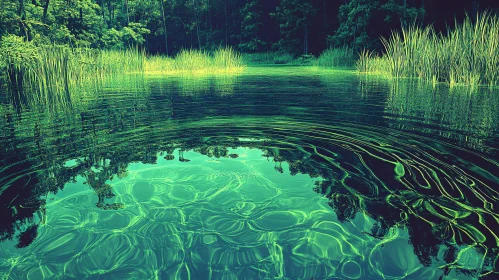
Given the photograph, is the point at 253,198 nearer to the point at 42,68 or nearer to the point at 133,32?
the point at 42,68

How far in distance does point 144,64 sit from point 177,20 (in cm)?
2898

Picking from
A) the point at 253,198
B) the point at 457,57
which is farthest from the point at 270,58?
the point at 253,198

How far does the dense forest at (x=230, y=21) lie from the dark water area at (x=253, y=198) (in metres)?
7.82

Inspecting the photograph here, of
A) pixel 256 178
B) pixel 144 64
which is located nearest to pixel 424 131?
pixel 256 178

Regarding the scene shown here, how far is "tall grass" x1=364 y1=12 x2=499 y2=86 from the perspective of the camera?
8.31m

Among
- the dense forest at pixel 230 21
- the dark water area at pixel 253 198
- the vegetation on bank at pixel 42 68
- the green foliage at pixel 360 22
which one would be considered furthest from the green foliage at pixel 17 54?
the green foliage at pixel 360 22

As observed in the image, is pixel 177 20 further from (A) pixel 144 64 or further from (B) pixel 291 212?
(B) pixel 291 212

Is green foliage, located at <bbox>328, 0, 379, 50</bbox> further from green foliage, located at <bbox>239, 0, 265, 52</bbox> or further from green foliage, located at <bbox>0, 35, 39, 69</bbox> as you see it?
green foliage, located at <bbox>0, 35, 39, 69</bbox>

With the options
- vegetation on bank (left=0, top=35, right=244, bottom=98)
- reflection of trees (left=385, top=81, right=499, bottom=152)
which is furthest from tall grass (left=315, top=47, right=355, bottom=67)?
vegetation on bank (left=0, top=35, right=244, bottom=98)

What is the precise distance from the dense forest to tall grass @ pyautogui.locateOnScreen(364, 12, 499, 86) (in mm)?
1163

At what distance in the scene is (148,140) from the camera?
4.35 metres

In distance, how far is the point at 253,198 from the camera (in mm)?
2680

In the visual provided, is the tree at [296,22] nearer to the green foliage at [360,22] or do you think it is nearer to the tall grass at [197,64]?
the green foliage at [360,22]

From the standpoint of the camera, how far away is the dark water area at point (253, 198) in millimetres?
1870
